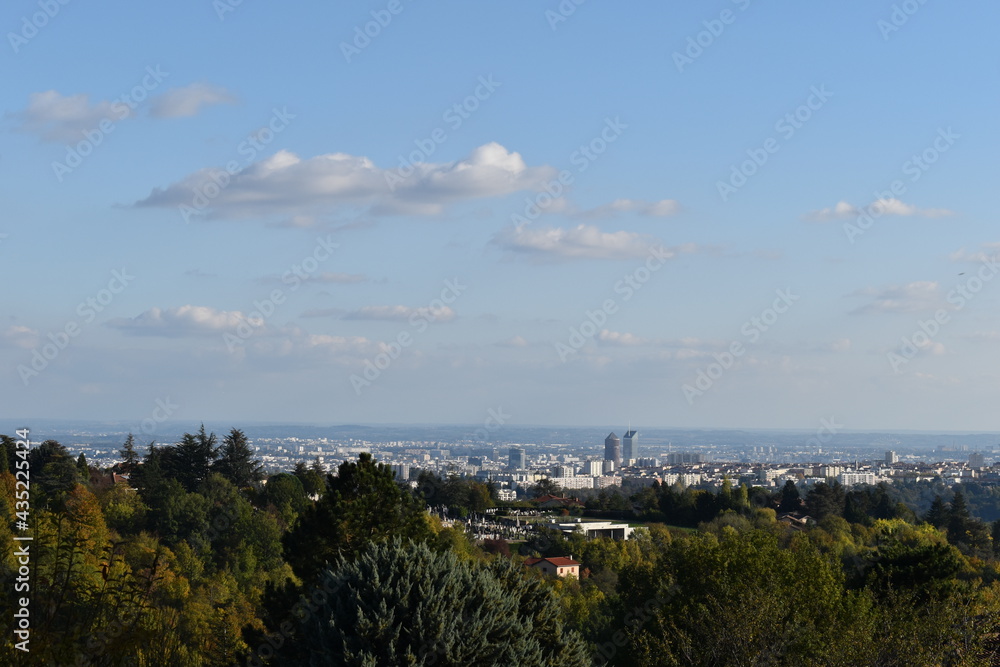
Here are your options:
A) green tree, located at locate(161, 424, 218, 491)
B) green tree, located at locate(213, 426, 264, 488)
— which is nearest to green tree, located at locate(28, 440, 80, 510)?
green tree, located at locate(161, 424, 218, 491)

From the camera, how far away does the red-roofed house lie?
167ft

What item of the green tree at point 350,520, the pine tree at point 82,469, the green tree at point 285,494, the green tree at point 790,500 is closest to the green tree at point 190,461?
the green tree at point 285,494

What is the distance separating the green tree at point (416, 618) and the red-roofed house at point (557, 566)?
36.2 meters

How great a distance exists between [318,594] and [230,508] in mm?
41606

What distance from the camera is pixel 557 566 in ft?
169

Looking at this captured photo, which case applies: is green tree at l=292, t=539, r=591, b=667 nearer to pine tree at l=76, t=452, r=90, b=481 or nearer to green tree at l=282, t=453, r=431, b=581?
green tree at l=282, t=453, r=431, b=581

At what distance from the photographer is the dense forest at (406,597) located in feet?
26.3

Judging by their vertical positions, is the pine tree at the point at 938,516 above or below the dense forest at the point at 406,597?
below

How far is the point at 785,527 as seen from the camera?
66.2 metres

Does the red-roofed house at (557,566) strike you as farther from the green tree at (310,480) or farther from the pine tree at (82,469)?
the pine tree at (82,469)

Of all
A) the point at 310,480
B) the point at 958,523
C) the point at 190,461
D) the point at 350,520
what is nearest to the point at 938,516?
the point at 958,523

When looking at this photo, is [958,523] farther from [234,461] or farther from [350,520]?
[350,520]

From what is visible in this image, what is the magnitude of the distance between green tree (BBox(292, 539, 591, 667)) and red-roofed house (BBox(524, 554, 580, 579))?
36.2 m

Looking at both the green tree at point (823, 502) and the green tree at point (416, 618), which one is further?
the green tree at point (823, 502)
